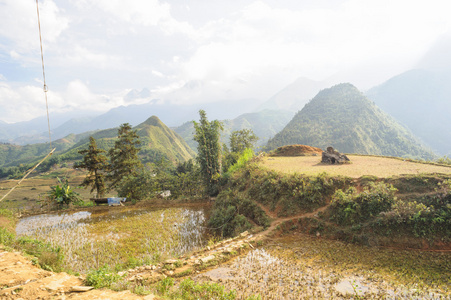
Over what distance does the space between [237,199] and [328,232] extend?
6.09m

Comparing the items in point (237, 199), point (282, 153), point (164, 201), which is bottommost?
point (164, 201)

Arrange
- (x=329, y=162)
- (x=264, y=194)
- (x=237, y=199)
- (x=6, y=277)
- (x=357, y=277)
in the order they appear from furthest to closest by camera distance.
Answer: (x=329, y=162)
(x=237, y=199)
(x=264, y=194)
(x=357, y=277)
(x=6, y=277)

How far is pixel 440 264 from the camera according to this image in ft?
23.1

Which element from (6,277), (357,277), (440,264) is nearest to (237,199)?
(357,277)

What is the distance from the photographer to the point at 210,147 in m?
19.7

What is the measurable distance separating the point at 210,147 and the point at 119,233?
10090mm

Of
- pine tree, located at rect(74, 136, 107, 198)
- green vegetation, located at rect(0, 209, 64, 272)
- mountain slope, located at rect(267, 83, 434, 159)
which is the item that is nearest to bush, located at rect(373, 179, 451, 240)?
green vegetation, located at rect(0, 209, 64, 272)

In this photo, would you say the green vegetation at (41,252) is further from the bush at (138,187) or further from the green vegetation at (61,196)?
the bush at (138,187)

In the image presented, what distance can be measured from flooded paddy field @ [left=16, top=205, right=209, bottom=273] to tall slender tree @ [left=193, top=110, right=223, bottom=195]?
3205 millimetres

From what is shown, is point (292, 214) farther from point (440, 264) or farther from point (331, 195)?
point (440, 264)

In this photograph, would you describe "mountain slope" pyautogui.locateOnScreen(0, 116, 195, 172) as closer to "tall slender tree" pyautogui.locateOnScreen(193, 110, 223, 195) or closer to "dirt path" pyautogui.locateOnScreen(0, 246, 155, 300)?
"tall slender tree" pyautogui.locateOnScreen(193, 110, 223, 195)

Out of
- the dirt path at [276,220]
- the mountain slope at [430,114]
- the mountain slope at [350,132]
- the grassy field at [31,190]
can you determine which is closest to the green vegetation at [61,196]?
the grassy field at [31,190]

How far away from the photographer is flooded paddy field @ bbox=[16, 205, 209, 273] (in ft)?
32.3

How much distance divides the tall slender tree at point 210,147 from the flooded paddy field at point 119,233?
3.21 metres
